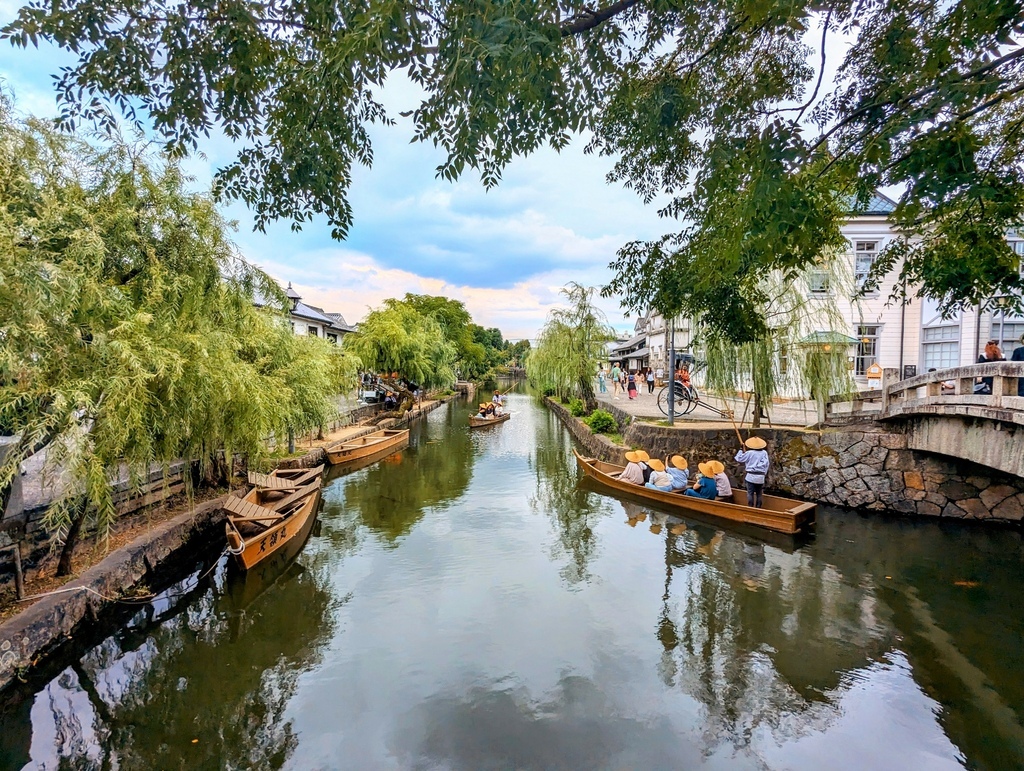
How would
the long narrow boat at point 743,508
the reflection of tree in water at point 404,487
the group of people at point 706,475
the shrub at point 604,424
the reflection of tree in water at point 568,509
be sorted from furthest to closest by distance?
the shrub at point 604,424, the reflection of tree in water at point 404,487, the group of people at point 706,475, the long narrow boat at point 743,508, the reflection of tree in water at point 568,509

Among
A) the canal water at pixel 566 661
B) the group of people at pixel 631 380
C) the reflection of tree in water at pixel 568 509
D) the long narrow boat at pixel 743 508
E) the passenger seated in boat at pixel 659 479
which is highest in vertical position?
the group of people at pixel 631 380

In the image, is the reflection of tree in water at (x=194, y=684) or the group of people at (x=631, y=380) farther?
the group of people at (x=631, y=380)

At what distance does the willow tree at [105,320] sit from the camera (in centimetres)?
435

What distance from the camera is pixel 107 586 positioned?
5.82 meters

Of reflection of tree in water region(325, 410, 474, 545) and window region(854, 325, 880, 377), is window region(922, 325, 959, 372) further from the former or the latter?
reflection of tree in water region(325, 410, 474, 545)

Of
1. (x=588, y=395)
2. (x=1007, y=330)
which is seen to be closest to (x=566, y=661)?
(x=588, y=395)

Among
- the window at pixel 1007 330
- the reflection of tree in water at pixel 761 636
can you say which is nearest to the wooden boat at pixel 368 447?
the reflection of tree in water at pixel 761 636

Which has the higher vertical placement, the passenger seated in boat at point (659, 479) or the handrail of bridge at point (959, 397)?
the handrail of bridge at point (959, 397)

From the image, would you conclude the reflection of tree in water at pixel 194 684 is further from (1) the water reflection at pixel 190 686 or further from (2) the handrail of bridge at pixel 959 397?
(2) the handrail of bridge at pixel 959 397

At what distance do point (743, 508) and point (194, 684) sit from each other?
8471mm

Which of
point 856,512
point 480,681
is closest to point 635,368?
point 856,512

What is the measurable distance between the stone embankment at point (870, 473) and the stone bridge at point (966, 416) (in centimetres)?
46

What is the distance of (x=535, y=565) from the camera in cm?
791

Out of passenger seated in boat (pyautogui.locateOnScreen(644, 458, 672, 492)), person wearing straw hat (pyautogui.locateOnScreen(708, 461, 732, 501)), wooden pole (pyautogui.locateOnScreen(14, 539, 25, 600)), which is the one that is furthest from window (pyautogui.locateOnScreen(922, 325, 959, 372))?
wooden pole (pyautogui.locateOnScreen(14, 539, 25, 600))
